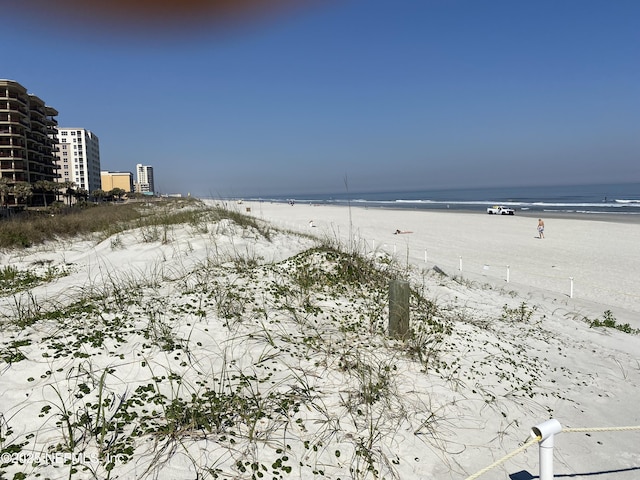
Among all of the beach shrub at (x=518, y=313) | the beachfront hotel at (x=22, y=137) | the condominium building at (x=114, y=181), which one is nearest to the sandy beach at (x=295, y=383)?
the beach shrub at (x=518, y=313)

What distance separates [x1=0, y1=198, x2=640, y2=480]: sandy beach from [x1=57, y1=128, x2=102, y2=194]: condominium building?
114618mm

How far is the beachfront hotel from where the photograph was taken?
5138 cm

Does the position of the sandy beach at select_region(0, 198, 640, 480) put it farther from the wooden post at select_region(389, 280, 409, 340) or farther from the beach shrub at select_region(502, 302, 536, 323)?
the wooden post at select_region(389, 280, 409, 340)

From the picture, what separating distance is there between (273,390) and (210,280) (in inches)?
146

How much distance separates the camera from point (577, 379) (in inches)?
229

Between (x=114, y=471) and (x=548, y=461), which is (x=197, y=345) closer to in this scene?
(x=114, y=471)

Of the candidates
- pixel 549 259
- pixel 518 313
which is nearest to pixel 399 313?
pixel 518 313

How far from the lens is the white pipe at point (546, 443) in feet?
9.31

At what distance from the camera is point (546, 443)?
287 centimetres

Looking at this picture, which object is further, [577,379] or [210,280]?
[210,280]

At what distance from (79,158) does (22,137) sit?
216ft

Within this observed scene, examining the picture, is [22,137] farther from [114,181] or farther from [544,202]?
[114,181]

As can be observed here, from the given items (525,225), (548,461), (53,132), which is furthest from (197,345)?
(53,132)

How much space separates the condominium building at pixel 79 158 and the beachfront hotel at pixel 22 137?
44393mm
